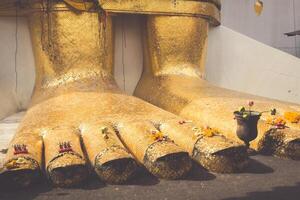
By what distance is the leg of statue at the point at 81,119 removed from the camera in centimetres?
169

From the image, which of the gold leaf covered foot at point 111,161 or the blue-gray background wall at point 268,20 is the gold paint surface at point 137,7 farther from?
the blue-gray background wall at point 268,20

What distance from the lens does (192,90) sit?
9.11 feet

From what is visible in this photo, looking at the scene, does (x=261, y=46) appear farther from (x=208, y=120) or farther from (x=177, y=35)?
(x=208, y=120)

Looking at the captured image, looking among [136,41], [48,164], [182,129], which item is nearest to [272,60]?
[136,41]

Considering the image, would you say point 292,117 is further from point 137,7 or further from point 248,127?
point 137,7

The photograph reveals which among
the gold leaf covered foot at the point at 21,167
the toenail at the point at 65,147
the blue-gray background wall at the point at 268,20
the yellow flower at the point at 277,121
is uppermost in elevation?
the blue-gray background wall at the point at 268,20

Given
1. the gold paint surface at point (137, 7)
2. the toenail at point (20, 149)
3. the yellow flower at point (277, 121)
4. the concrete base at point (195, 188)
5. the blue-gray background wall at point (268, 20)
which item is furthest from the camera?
the blue-gray background wall at point (268, 20)

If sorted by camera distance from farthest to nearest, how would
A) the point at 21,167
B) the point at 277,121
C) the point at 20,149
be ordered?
the point at 277,121 → the point at 20,149 → the point at 21,167

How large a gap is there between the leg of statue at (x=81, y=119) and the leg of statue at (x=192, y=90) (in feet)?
0.96

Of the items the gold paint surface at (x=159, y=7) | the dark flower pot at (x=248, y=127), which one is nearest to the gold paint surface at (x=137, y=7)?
the gold paint surface at (x=159, y=7)

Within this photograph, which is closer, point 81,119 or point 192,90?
point 81,119

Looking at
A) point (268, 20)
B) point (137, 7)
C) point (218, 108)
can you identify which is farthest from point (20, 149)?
point (268, 20)

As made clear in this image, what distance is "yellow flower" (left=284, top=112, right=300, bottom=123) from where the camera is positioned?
2.18m

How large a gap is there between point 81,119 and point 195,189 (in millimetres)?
819
